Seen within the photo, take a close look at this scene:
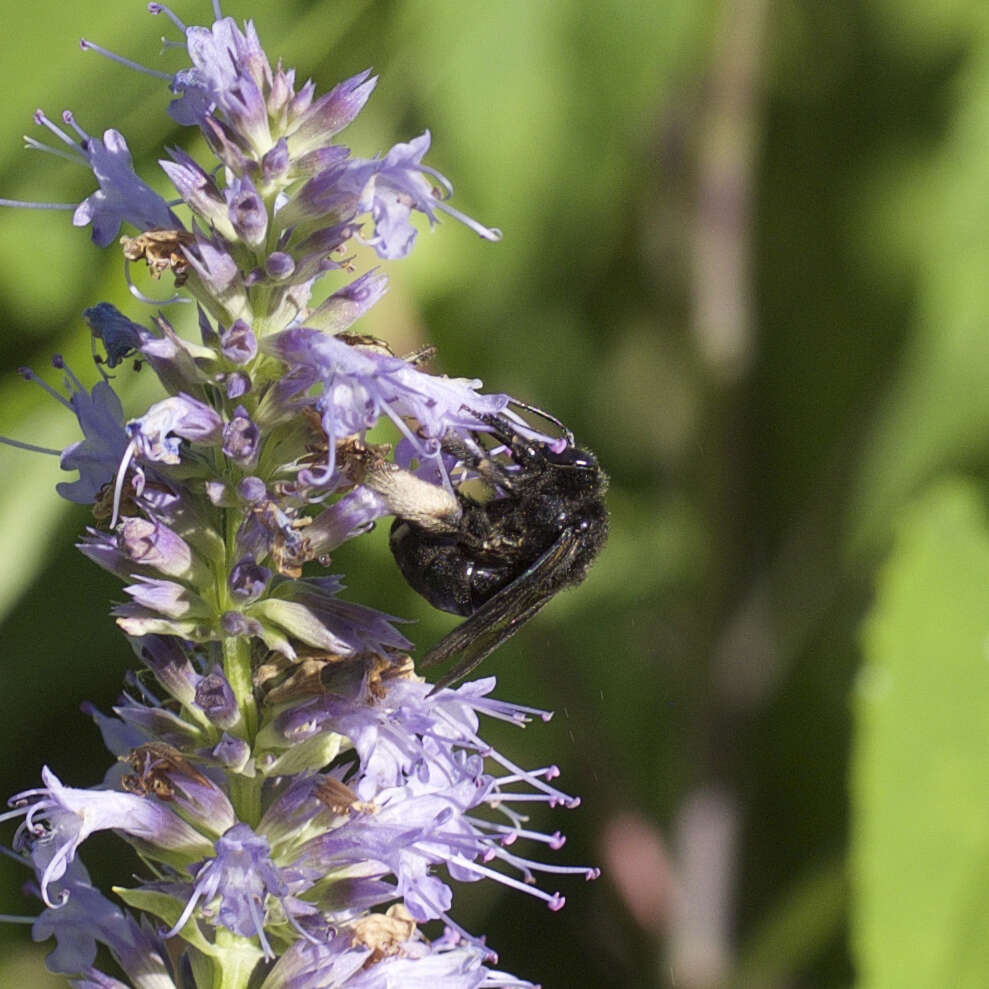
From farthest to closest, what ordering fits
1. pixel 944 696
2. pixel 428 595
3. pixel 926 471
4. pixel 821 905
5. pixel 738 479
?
pixel 738 479, pixel 926 471, pixel 821 905, pixel 944 696, pixel 428 595

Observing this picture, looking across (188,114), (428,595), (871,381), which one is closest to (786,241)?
(871,381)

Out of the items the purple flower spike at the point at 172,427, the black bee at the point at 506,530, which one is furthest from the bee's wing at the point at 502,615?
the purple flower spike at the point at 172,427

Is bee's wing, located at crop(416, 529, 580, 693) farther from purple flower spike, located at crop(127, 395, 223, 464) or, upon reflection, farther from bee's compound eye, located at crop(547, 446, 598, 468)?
purple flower spike, located at crop(127, 395, 223, 464)

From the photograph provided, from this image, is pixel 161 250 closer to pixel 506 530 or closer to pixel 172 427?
pixel 172 427

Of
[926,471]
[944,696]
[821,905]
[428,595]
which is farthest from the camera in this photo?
[926,471]

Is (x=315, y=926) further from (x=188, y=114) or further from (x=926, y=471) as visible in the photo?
(x=926, y=471)

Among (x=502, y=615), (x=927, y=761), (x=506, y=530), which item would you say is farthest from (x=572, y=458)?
(x=927, y=761)
